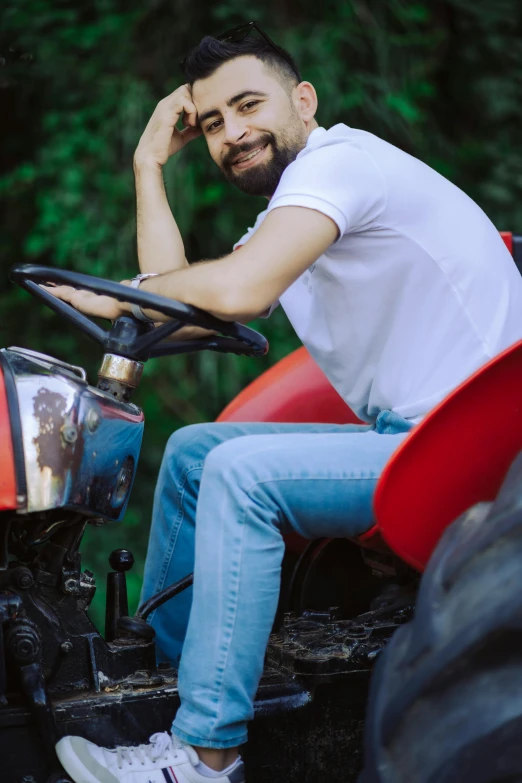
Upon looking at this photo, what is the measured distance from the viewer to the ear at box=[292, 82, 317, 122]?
1971 mm

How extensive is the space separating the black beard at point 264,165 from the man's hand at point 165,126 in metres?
0.16

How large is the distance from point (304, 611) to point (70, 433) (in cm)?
72

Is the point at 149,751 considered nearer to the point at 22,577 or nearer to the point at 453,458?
the point at 22,577

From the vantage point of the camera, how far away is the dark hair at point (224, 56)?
188 centimetres

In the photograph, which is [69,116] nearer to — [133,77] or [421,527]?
[133,77]

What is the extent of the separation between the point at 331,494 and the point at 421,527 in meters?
0.26

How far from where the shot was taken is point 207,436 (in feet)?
6.08

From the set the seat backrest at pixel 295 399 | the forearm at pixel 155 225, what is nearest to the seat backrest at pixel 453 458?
the seat backrest at pixel 295 399

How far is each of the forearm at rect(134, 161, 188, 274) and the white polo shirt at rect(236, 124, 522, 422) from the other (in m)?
0.41

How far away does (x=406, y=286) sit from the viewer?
1.66 meters

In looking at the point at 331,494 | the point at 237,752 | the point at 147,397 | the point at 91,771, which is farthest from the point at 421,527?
the point at 147,397

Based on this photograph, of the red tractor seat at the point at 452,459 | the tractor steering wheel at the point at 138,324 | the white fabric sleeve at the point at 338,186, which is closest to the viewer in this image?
the red tractor seat at the point at 452,459

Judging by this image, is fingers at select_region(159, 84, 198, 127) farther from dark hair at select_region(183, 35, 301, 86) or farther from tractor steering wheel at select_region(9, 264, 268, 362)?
tractor steering wheel at select_region(9, 264, 268, 362)

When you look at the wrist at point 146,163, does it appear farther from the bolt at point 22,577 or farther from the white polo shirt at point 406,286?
the bolt at point 22,577
